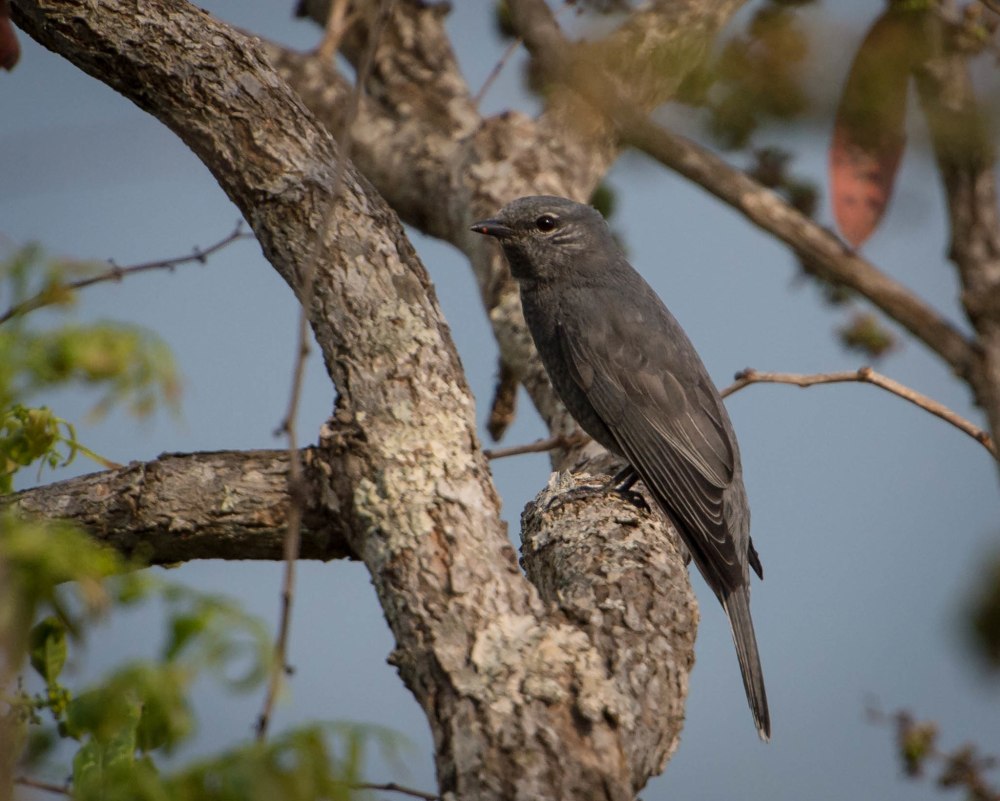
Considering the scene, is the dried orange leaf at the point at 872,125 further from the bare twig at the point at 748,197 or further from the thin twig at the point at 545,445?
the thin twig at the point at 545,445

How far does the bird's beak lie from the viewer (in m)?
5.70

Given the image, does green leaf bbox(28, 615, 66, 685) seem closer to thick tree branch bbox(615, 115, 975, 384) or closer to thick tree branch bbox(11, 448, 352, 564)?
thick tree branch bbox(11, 448, 352, 564)

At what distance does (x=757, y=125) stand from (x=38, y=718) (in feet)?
7.96

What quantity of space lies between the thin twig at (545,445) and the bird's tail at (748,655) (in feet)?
4.07

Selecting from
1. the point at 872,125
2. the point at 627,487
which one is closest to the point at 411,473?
the point at 872,125

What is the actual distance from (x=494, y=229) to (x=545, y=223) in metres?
0.26

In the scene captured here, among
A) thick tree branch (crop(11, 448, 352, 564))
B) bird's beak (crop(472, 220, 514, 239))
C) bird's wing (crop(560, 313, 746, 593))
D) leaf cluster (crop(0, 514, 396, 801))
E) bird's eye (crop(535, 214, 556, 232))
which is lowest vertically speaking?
leaf cluster (crop(0, 514, 396, 801))

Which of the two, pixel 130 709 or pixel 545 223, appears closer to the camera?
pixel 130 709

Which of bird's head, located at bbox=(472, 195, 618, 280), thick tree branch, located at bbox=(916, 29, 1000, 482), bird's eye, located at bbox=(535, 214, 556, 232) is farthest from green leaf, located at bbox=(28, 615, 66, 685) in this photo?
bird's eye, located at bbox=(535, 214, 556, 232)

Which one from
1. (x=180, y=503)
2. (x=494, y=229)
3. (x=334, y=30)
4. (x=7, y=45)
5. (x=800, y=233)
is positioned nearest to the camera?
(x=180, y=503)

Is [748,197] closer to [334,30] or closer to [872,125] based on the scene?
[872,125]

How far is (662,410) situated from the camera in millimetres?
5488

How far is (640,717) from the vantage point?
9.97ft

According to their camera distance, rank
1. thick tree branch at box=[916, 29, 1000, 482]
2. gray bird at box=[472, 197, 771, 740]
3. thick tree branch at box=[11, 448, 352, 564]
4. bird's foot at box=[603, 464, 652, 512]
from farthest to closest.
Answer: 1. gray bird at box=[472, 197, 771, 740]
2. bird's foot at box=[603, 464, 652, 512]
3. thick tree branch at box=[11, 448, 352, 564]
4. thick tree branch at box=[916, 29, 1000, 482]
